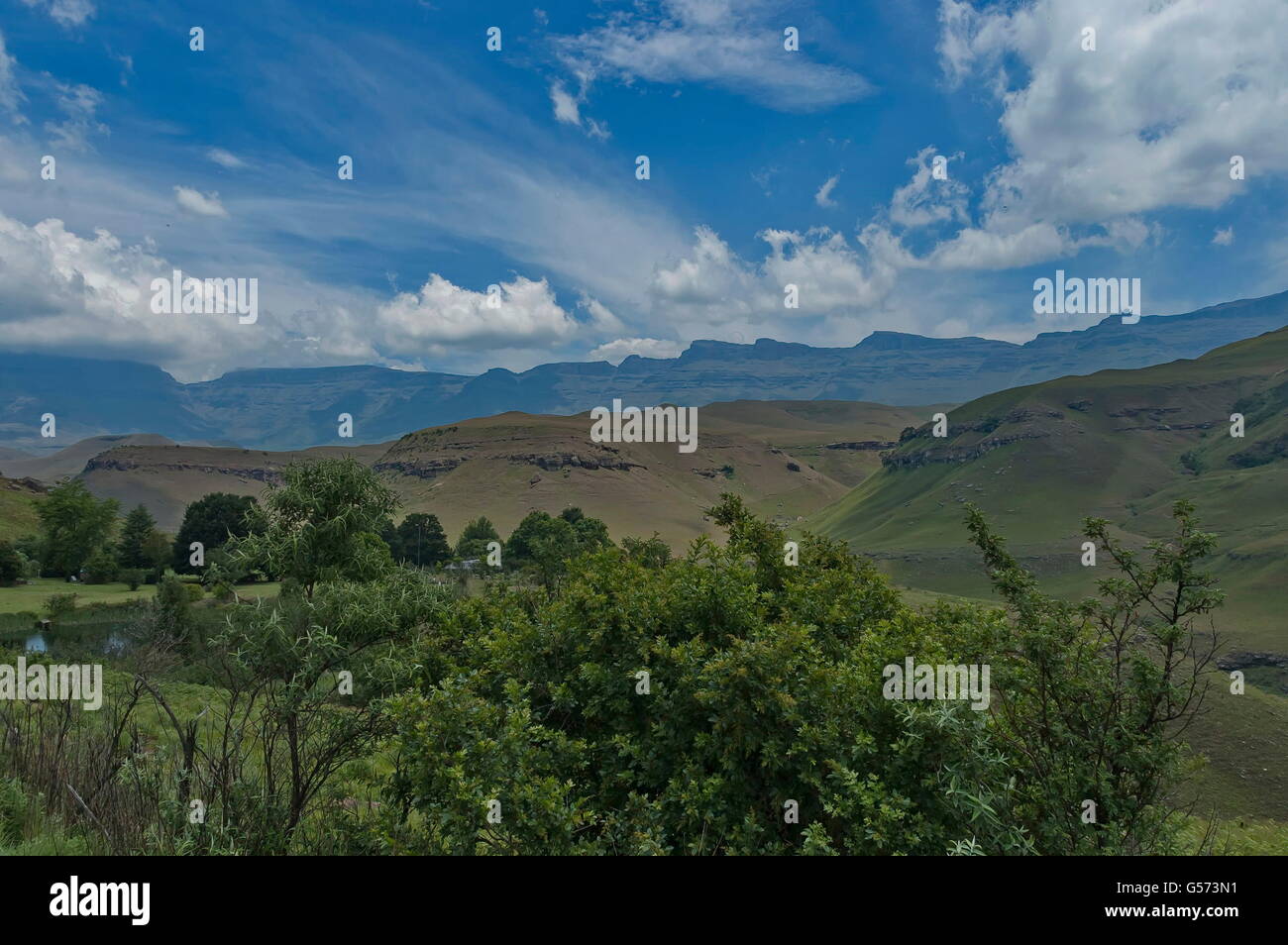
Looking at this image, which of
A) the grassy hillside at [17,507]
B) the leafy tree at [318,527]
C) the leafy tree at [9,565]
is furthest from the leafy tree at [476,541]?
the leafy tree at [318,527]

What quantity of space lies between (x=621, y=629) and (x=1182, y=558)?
509cm

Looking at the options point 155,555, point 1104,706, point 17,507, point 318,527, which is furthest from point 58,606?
point 17,507

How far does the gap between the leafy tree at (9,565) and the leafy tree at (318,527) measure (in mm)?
83791

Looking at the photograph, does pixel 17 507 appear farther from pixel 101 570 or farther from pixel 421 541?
pixel 421 541

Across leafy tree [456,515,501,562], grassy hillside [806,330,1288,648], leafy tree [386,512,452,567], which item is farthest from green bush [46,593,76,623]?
grassy hillside [806,330,1288,648]

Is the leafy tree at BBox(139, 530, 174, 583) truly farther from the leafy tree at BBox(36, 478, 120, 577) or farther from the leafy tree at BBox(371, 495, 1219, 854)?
the leafy tree at BBox(371, 495, 1219, 854)

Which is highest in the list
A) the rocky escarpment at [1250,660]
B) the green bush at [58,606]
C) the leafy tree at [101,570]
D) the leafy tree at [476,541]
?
the leafy tree at [476,541]

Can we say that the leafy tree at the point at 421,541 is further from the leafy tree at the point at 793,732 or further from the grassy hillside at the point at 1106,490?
the leafy tree at the point at 793,732

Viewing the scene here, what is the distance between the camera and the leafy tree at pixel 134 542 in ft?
251

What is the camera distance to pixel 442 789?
5688 millimetres
